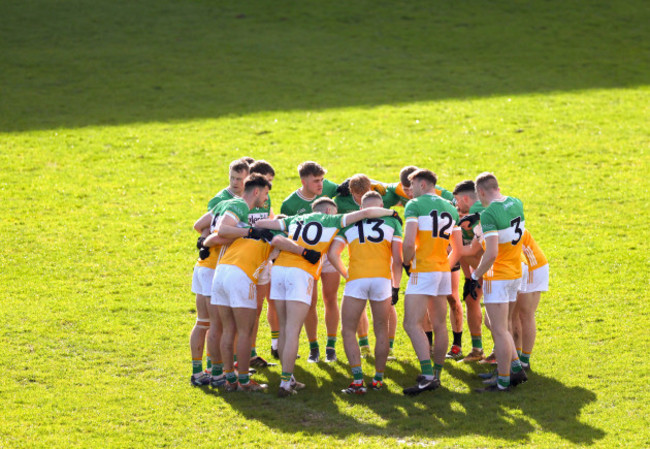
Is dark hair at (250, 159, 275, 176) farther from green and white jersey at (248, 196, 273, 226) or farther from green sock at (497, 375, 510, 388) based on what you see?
green sock at (497, 375, 510, 388)

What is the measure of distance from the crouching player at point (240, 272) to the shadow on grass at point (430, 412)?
537mm

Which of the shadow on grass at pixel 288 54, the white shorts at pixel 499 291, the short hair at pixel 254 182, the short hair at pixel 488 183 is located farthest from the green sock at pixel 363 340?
the shadow on grass at pixel 288 54

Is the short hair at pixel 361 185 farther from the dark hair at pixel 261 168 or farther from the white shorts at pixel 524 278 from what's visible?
the white shorts at pixel 524 278

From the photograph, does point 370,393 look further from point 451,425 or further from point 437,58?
point 437,58

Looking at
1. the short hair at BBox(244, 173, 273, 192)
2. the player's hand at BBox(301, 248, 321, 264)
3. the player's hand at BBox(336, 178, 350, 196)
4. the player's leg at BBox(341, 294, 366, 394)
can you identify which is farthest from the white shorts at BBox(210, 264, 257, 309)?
the player's hand at BBox(336, 178, 350, 196)

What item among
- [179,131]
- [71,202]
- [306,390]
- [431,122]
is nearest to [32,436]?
[306,390]

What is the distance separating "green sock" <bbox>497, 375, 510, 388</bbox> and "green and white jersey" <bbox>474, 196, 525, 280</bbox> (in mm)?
1159

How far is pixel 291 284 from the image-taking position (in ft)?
29.2

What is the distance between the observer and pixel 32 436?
7988 millimetres

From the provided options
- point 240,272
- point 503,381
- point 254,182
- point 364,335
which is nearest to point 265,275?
point 240,272

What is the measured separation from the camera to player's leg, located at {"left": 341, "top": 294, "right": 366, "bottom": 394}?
8.98 m

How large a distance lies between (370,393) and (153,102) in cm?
1611

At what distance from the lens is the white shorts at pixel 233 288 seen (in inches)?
349

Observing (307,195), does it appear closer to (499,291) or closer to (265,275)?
(265,275)
